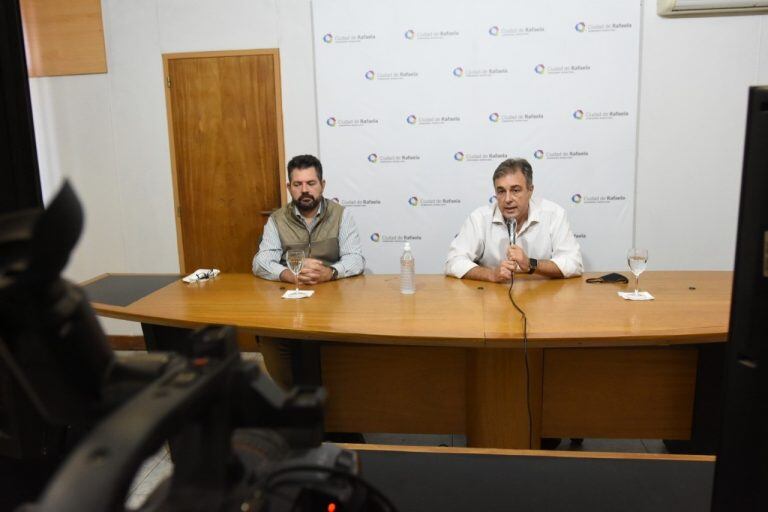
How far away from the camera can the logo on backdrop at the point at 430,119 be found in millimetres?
3484

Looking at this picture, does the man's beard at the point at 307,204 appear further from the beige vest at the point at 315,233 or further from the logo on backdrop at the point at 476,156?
the logo on backdrop at the point at 476,156

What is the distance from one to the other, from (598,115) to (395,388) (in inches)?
88.7

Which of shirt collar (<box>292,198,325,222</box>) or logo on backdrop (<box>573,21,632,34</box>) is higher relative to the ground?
logo on backdrop (<box>573,21,632,34</box>)

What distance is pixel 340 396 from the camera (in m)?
2.19

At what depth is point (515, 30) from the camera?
11.0 feet

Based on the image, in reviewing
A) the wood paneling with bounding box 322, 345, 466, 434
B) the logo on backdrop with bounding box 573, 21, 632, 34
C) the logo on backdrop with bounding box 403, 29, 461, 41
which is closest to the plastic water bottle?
the wood paneling with bounding box 322, 345, 466, 434

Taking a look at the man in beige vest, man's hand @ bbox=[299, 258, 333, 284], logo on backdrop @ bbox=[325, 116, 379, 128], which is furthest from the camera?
logo on backdrop @ bbox=[325, 116, 379, 128]

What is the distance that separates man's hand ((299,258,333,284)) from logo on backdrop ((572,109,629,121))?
1959mm

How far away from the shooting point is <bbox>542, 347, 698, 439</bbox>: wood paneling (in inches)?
79.7

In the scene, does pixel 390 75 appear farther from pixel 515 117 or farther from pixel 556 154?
pixel 556 154

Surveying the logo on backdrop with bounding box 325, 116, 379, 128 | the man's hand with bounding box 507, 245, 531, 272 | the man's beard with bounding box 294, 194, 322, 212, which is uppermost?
the logo on backdrop with bounding box 325, 116, 379, 128

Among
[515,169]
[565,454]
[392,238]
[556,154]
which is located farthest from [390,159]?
[565,454]

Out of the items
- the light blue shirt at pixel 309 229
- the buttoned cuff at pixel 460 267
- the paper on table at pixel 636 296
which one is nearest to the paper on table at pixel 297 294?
the light blue shirt at pixel 309 229

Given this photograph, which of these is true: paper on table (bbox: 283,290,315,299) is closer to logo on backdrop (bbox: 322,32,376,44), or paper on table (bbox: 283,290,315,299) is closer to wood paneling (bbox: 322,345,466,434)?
wood paneling (bbox: 322,345,466,434)
